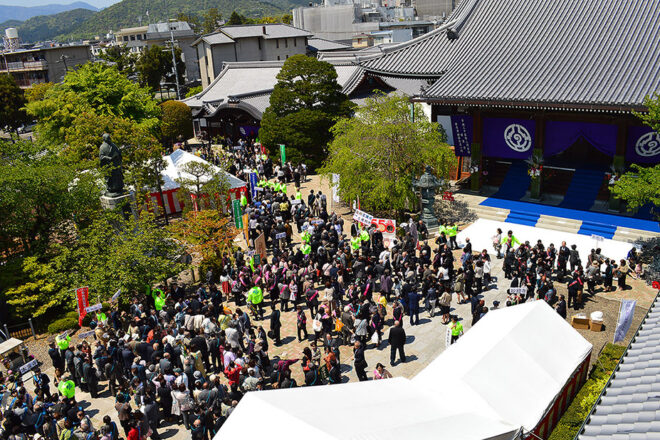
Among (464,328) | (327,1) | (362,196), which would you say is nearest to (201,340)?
(464,328)

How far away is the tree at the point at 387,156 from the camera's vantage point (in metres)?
22.9

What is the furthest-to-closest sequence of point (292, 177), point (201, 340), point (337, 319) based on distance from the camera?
1. point (292, 177)
2. point (337, 319)
3. point (201, 340)

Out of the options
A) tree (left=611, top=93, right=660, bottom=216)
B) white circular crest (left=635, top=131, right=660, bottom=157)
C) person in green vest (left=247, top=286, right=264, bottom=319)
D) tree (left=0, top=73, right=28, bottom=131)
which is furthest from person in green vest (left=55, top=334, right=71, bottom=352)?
tree (left=0, top=73, right=28, bottom=131)

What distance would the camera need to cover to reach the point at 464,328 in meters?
15.5

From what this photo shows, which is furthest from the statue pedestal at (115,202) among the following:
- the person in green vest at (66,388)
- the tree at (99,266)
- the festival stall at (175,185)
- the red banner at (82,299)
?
the person in green vest at (66,388)

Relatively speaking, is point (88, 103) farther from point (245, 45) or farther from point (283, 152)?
point (245, 45)

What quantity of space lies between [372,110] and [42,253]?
15.4 metres

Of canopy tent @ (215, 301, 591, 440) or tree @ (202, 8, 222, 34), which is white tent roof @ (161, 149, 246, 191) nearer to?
canopy tent @ (215, 301, 591, 440)

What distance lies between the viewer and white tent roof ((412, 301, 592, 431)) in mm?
9906

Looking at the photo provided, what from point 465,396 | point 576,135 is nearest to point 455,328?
point 465,396

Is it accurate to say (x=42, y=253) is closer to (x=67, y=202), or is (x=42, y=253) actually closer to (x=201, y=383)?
(x=67, y=202)

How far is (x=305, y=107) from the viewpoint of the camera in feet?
108

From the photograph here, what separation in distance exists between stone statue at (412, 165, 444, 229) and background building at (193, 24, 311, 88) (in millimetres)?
46092

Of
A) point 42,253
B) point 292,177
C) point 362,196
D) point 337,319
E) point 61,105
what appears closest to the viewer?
point 337,319
